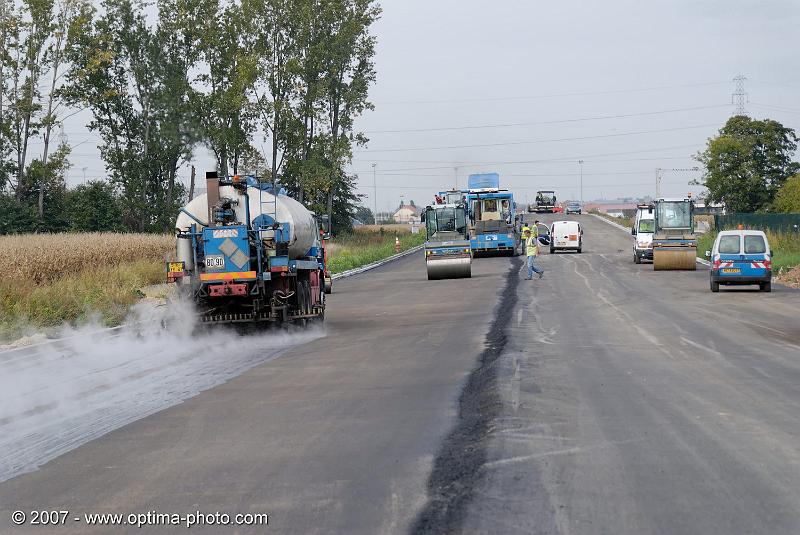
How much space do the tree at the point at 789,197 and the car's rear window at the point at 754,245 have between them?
1919 inches

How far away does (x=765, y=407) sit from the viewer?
1100 centimetres

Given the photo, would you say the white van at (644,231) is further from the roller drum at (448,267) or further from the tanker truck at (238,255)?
the tanker truck at (238,255)

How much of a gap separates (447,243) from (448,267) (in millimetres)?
916

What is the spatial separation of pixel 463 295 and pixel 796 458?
22.6m

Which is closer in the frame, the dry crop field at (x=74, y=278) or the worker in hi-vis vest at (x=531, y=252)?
the dry crop field at (x=74, y=278)

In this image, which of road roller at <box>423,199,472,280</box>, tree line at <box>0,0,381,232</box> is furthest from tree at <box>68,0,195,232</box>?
road roller at <box>423,199,472,280</box>

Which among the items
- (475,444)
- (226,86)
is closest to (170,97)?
(226,86)

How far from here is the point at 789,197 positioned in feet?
252

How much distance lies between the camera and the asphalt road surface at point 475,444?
273 inches

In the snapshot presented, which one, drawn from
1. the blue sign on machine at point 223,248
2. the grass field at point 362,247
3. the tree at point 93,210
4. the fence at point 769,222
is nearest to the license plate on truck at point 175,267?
the blue sign on machine at point 223,248

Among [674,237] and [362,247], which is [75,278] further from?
[362,247]

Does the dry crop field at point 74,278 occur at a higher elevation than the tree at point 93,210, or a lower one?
lower

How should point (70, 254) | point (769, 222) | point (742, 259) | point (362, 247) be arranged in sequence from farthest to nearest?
point (362, 247), point (769, 222), point (70, 254), point (742, 259)

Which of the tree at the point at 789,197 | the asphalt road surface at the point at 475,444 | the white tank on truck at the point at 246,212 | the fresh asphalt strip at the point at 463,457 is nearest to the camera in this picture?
the fresh asphalt strip at the point at 463,457
